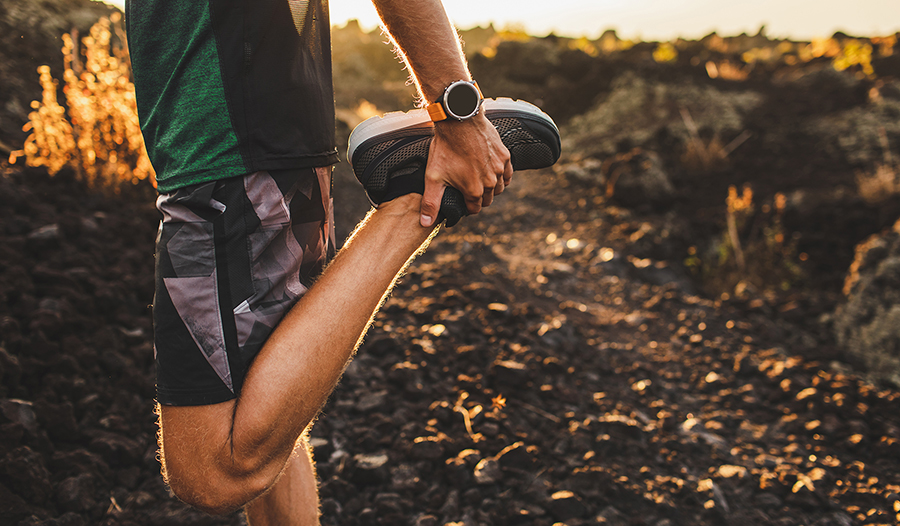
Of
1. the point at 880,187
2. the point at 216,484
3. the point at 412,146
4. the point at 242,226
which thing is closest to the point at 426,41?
the point at 412,146

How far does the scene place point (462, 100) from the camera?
1.16 m

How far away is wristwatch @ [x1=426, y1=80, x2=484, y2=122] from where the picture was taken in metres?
1.15

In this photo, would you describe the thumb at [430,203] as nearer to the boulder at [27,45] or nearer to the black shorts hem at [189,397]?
the black shorts hem at [189,397]

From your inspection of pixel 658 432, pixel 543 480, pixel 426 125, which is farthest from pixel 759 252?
pixel 426 125

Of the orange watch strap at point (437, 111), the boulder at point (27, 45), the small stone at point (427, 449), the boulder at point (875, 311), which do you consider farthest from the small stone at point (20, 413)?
the boulder at point (875, 311)

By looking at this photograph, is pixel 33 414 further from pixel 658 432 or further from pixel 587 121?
pixel 587 121

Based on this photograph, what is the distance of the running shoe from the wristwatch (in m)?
0.16

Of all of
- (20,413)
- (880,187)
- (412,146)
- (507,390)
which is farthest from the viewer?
(880,187)

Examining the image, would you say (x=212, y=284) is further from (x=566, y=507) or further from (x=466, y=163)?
(x=566, y=507)

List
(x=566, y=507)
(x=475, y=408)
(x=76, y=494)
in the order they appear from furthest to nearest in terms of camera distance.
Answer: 1. (x=475, y=408)
2. (x=566, y=507)
3. (x=76, y=494)

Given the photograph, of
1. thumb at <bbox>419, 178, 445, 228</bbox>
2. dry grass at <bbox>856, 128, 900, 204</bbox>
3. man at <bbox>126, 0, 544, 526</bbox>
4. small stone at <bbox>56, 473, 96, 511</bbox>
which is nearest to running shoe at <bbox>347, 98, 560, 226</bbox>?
thumb at <bbox>419, 178, 445, 228</bbox>

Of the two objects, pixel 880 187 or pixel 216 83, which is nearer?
pixel 216 83

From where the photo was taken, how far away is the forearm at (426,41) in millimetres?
1112

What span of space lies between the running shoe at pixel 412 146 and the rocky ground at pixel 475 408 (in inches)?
45.6
